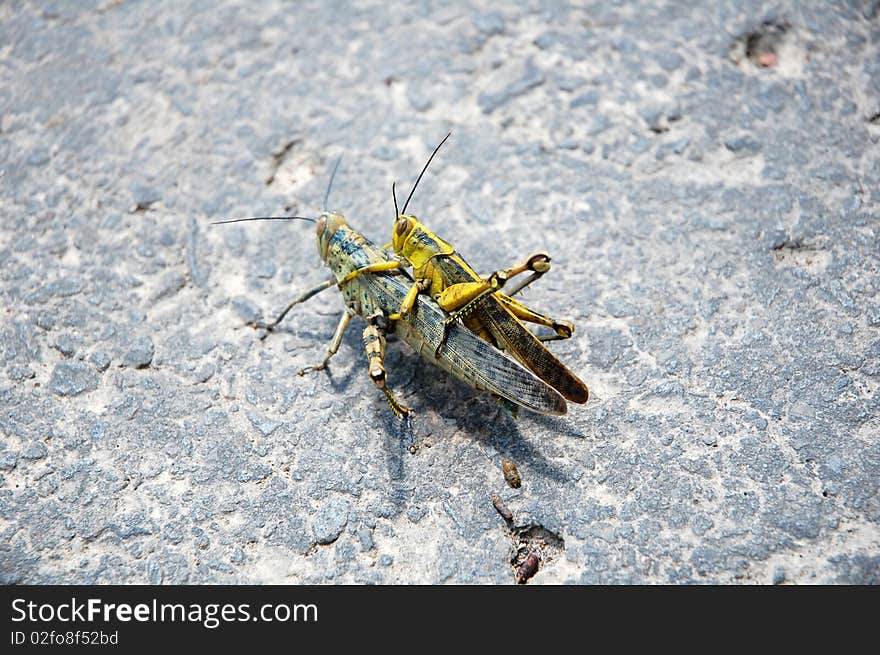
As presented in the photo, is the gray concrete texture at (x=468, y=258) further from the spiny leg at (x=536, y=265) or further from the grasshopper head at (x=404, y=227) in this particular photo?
the grasshopper head at (x=404, y=227)

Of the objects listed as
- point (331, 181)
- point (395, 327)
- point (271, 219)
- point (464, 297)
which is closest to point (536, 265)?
point (464, 297)

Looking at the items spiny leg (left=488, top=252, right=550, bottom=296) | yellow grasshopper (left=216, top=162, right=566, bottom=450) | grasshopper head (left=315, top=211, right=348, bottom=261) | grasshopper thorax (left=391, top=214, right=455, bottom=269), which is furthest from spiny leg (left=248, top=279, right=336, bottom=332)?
spiny leg (left=488, top=252, right=550, bottom=296)

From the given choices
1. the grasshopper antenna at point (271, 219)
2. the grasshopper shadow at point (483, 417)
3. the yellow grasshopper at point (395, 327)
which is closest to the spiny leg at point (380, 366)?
the yellow grasshopper at point (395, 327)

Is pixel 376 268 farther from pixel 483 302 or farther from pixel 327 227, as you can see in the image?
pixel 483 302

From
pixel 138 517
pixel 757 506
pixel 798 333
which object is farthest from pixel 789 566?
pixel 138 517

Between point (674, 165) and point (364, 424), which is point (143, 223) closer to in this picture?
point (364, 424)

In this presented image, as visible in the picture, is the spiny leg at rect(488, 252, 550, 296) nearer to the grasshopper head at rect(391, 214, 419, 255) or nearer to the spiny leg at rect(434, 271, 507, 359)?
the spiny leg at rect(434, 271, 507, 359)
